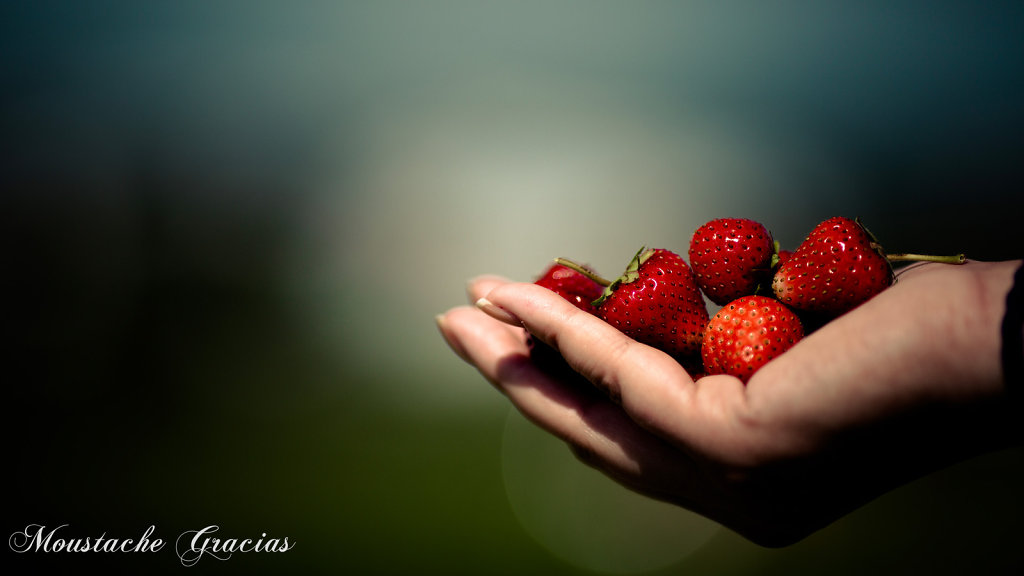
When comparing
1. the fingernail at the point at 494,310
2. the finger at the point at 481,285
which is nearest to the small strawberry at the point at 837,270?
the fingernail at the point at 494,310

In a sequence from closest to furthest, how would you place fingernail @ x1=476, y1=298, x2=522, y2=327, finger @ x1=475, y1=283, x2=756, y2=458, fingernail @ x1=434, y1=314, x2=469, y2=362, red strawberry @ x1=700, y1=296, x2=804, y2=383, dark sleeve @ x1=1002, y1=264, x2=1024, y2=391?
dark sleeve @ x1=1002, y1=264, x2=1024, y2=391
finger @ x1=475, y1=283, x2=756, y2=458
red strawberry @ x1=700, y1=296, x2=804, y2=383
fingernail @ x1=476, y1=298, x2=522, y2=327
fingernail @ x1=434, y1=314, x2=469, y2=362

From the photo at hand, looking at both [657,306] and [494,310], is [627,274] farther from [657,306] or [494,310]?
[494,310]

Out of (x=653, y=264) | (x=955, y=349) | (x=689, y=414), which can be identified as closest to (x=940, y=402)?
(x=955, y=349)

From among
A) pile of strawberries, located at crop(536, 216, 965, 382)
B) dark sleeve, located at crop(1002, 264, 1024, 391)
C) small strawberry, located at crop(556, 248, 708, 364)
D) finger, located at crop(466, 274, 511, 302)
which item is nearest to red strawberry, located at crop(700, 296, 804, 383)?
pile of strawberries, located at crop(536, 216, 965, 382)

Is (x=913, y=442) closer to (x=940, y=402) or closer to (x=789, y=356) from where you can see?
(x=940, y=402)

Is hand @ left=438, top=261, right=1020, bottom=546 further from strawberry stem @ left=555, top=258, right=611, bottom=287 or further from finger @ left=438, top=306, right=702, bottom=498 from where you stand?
strawberry stem @ left=555, top=258, right=611, bottom=287

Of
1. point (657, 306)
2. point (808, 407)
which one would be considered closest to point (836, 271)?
point (657, 306)

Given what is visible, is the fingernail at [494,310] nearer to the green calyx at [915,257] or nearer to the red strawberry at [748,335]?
the red strawberry at [748,335]
